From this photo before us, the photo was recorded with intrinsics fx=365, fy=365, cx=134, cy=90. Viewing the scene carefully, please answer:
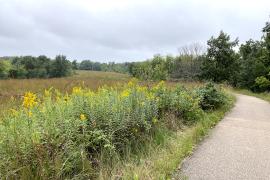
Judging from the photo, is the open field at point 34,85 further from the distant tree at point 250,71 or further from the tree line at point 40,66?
the distant tree at point 250,71

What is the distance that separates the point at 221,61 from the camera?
186ft

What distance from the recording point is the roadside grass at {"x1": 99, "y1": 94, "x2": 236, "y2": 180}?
5.20 meters

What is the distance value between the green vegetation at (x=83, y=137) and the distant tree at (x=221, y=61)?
48.3 m

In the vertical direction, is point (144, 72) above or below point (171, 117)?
above

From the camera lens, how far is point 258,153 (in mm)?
7523

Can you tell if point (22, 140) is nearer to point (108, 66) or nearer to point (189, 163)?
point (189, 163)

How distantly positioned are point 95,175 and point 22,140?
1163 mm

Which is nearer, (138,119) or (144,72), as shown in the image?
(138,119)

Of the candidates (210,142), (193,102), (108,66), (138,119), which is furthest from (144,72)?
(108,66)

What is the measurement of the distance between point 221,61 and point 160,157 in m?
52.3

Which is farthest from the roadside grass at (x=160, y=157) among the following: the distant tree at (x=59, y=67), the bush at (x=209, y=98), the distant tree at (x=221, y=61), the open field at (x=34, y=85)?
the distant tree at (x=59, y=67)

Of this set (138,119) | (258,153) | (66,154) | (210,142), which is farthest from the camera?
(210,142)

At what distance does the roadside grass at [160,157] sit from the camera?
5.20 m

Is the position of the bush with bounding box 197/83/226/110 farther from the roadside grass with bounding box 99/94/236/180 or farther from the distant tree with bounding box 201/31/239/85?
the distant tree with bounding box 201/31/239/85
